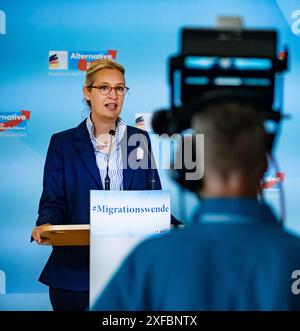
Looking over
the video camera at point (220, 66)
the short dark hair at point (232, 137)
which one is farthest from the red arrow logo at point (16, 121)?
the short dark hair at point (232, 137)

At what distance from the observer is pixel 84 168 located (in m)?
4.04

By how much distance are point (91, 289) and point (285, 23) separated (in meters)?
2.00

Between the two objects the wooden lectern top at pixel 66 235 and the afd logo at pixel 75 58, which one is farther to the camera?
the afd logo at pixel 75 58

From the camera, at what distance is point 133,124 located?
4090mm

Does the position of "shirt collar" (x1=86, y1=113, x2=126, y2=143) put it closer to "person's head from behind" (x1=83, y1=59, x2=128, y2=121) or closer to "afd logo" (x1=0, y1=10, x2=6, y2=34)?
"person's head from behind" (x1=83, y1=59, x2=128, y2=121)

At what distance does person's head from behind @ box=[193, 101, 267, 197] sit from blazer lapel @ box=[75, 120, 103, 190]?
7.83 feet

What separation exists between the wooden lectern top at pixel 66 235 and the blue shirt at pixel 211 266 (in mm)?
2273

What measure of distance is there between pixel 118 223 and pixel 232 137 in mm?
2161

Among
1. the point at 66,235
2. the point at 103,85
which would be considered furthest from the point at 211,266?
the point at 103,85

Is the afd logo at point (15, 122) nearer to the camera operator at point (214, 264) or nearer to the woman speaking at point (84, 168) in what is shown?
the woman speaking at point (84, 168)

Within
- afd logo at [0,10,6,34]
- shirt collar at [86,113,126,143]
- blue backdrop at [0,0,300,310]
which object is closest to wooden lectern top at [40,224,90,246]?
blue backdrop at [0,0,300,310]

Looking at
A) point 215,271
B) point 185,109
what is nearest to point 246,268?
point 215,271

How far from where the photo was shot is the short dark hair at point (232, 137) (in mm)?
1599
